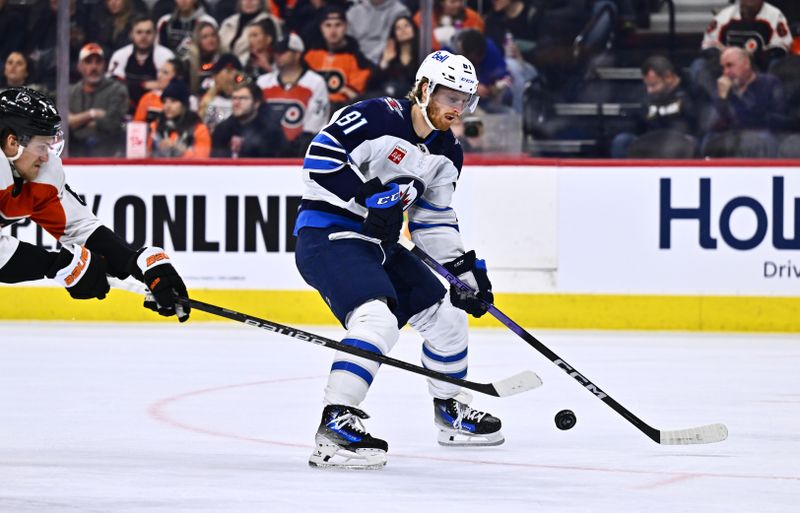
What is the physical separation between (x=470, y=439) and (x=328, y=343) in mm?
596

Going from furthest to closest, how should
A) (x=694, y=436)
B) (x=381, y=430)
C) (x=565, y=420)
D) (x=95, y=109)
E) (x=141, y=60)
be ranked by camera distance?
1. (x=141, y=60)
2. (x=95, y=109)
3. (x=381, y=430)
4. (x=565, y=420)
5. (x=694, y=436)

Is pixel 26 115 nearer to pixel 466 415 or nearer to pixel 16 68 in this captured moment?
pixel 466 415

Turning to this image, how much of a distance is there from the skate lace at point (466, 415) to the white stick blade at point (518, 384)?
0.29ft

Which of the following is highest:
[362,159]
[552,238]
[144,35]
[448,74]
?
[144,35]

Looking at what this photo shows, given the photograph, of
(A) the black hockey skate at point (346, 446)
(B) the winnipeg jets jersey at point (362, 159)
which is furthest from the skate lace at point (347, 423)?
(B) the winnipeg jets jersey at point (362, 159)

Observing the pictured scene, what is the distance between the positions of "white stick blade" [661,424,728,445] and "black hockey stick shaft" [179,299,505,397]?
0.52m

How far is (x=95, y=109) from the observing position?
8.66m

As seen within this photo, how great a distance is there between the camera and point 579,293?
8.18 meters

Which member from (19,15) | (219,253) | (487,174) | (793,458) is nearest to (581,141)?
(487,174)

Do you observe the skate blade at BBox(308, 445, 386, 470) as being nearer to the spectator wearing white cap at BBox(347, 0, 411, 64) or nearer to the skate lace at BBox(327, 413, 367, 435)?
the skate lace at BBox(327, 413, 367, 435)

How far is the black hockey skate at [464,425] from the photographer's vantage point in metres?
4.50

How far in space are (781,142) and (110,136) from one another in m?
3.74

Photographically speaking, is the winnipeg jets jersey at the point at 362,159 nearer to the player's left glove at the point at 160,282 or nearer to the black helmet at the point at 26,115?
the player's left glove at the point at 160,282

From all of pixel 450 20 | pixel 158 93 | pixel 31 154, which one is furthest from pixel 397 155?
pixel 158 93
